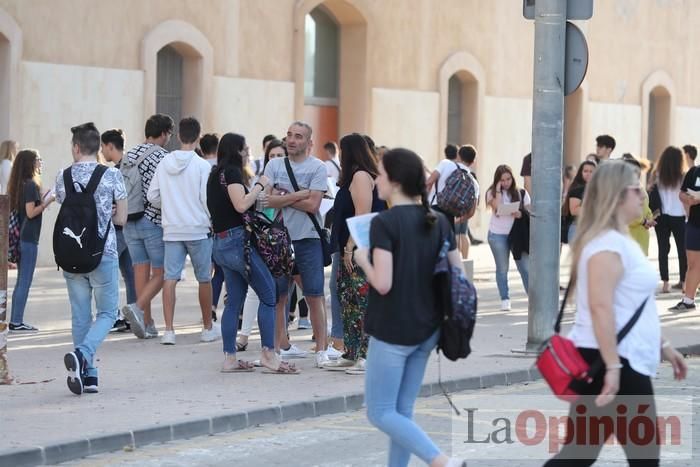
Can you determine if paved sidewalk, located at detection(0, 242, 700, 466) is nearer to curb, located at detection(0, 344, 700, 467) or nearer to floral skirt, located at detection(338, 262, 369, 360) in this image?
curb, located at detection(0, 344, 700, 467)

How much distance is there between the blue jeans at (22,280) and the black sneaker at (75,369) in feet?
12.3

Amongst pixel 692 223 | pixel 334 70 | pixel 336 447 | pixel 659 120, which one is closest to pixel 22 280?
pixel 336 447

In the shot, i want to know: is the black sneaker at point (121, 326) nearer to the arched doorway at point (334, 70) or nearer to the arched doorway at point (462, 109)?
the arched doorway at point (334, 70)

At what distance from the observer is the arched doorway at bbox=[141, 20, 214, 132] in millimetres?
21297

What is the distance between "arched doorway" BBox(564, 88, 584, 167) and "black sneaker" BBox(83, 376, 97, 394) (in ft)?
71.1

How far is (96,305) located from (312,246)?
79.0 inches

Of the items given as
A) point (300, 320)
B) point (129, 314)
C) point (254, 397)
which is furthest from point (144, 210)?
point (254, 397)

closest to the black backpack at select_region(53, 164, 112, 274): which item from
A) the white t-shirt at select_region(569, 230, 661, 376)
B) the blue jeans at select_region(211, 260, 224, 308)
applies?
the blue jeans at select_region(211, 260, 224, 308)

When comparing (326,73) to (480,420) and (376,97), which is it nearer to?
(376,97)

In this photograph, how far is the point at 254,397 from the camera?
9.88 m

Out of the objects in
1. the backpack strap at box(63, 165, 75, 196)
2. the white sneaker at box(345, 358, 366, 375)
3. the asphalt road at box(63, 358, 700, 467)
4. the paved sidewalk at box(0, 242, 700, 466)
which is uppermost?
the backpack strap at box(63, 165, 75, 196)

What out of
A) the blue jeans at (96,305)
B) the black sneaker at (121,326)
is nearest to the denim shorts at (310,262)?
the blue jeans at (96,305)

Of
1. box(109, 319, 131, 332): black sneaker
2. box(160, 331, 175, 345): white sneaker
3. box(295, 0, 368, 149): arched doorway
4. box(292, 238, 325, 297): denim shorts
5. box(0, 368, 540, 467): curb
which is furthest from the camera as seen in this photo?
box(295, 0, 368, 149): arched doorway

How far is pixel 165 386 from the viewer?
10328 millimetres
